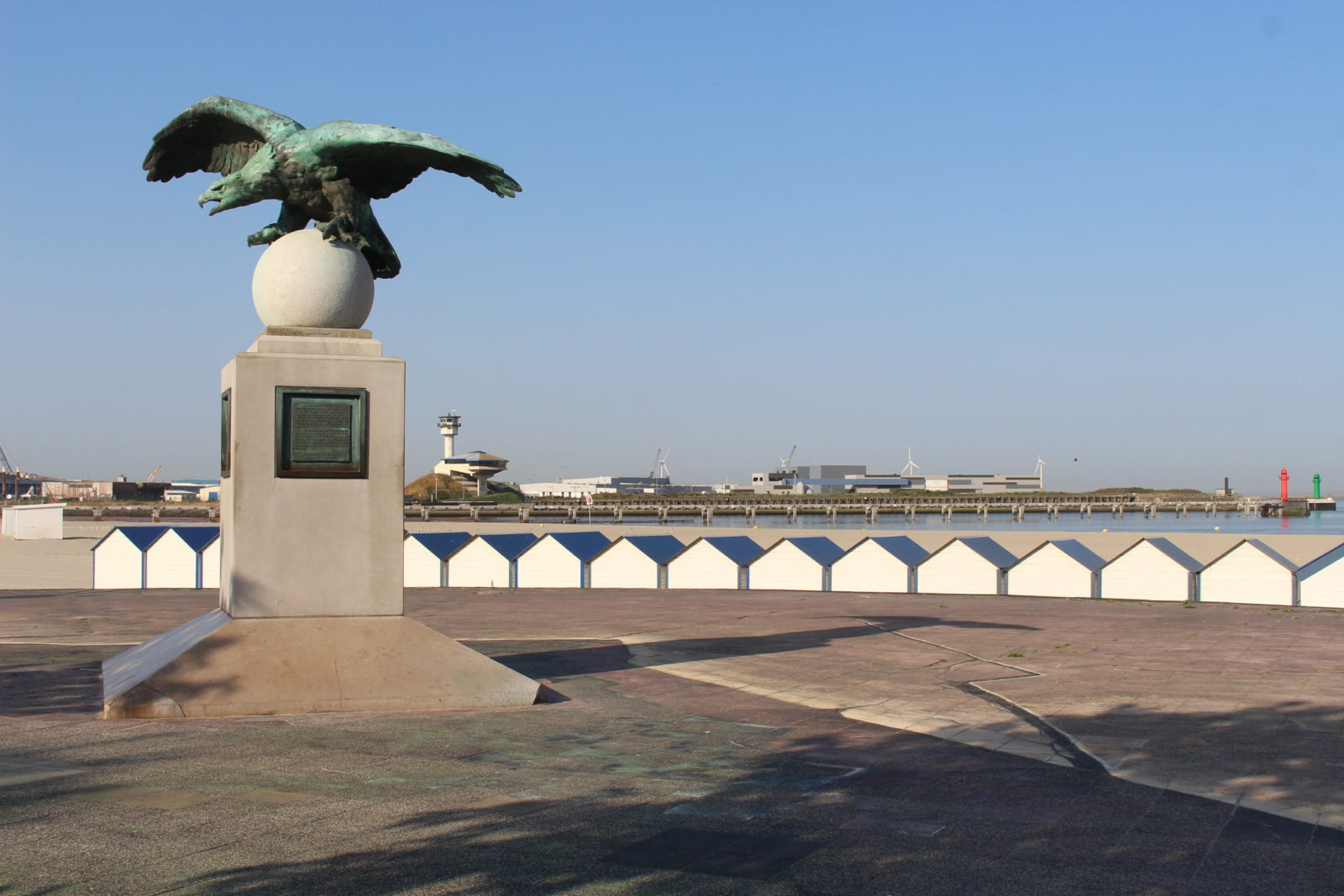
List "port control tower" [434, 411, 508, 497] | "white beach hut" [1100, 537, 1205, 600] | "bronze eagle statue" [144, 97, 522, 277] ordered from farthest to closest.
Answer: "port control tower" [434, 411, 508, 497], "white beach hut" [1100, 537, 1205, 600], "bronze eagle statue" [144, 97, 522, 277]

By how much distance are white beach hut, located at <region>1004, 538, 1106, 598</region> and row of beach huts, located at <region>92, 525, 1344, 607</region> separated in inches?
0.8

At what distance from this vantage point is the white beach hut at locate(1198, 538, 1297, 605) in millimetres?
17578

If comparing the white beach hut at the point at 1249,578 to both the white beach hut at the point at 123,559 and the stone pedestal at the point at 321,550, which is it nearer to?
the stone pedestal at the point at 321,550

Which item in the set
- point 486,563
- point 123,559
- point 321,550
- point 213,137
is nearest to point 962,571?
point 486,563

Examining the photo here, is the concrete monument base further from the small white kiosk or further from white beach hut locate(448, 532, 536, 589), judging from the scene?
the small white kiosk

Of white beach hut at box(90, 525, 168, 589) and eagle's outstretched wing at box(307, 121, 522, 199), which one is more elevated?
eagle's outstretched wing at box(307, 121, 522, 199)

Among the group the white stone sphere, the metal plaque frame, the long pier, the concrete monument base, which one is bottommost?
the long pier

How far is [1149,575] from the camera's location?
18672 mm

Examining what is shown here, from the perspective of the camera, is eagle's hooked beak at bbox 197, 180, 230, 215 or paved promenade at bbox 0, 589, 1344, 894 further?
eagle's hooked beak at bbox 197, 180, 230, 215

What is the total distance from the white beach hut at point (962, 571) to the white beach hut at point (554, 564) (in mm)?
6505

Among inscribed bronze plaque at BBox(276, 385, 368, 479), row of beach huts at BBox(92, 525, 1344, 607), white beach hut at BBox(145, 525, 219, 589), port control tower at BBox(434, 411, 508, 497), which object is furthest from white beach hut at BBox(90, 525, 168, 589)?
port control tower at BBox(434, 411, 508, 497)

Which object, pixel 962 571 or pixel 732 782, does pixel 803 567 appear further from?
pixel 732 782

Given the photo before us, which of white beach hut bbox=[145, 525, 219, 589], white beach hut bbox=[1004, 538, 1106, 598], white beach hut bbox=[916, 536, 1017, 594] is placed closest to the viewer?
white beach hut bbox=[1004, 538, 1106, 598]

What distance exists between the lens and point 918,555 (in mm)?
20375
